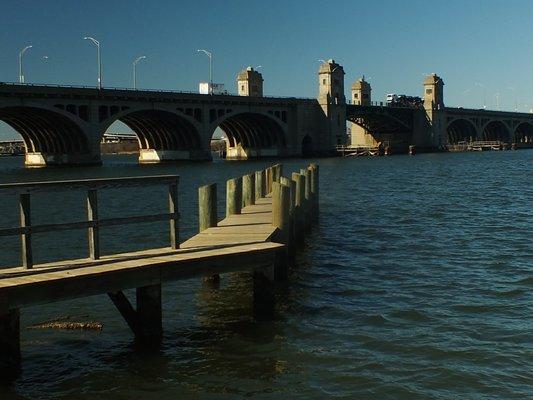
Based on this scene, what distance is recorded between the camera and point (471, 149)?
6176 inches

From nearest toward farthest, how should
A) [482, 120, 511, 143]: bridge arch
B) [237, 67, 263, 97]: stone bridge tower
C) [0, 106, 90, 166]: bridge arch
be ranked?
[0, 106, 90, 166]: bridge arch, [237, 67, 263, 97]: stone bridge tower, [482, 120, 511, 143]: bridge arch

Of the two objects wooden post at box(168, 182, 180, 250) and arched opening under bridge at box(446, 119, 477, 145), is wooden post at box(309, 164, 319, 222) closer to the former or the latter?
wooden post at box(168, 182, 180, 250)

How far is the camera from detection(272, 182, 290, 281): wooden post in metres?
14.9

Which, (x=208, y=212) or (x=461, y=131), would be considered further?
(x=461, y=131)

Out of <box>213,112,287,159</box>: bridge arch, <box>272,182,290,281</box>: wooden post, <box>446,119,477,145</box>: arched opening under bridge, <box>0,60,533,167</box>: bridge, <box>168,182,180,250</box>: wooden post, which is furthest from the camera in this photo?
<box>446,119,477,145</box>: arched opening under bridge

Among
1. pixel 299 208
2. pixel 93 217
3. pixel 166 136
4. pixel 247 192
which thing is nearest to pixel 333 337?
pixel 93 217

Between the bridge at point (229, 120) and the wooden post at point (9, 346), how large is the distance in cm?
6818

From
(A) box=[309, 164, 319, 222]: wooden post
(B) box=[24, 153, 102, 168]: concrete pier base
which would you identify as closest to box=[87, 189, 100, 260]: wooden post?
(A) box=[309, 164, 319, 222]: wooden post

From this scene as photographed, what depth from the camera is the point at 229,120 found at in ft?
397

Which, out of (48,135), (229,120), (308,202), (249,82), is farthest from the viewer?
(249,82)

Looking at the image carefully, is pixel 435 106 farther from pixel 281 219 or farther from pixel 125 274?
pixel 125 274

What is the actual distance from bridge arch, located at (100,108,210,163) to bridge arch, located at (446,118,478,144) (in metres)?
90.0

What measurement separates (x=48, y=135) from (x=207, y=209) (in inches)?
3202

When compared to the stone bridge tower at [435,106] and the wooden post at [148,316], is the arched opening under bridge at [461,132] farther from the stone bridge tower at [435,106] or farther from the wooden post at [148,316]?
the wooden post at [148,316]
